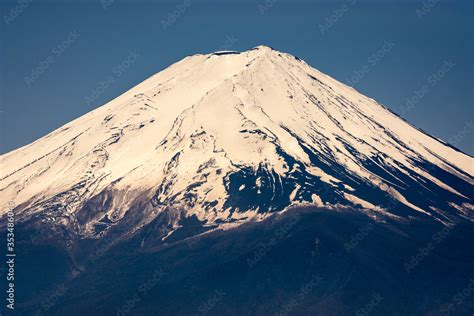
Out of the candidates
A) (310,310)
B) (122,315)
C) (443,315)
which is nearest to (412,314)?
(443,315)

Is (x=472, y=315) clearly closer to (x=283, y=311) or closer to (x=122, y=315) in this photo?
(x=283, y=311)

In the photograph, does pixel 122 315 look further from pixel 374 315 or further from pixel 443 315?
pixel 443 315

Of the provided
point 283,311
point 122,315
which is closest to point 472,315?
point 283,311

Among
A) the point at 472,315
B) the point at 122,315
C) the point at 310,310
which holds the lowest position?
the point at 472,315

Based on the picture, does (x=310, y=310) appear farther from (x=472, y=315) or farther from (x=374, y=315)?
(x=472, y=315)

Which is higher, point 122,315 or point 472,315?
point 122,315

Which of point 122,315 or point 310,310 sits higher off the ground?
point 122,315

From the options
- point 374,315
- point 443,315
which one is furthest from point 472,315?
point 374,315
